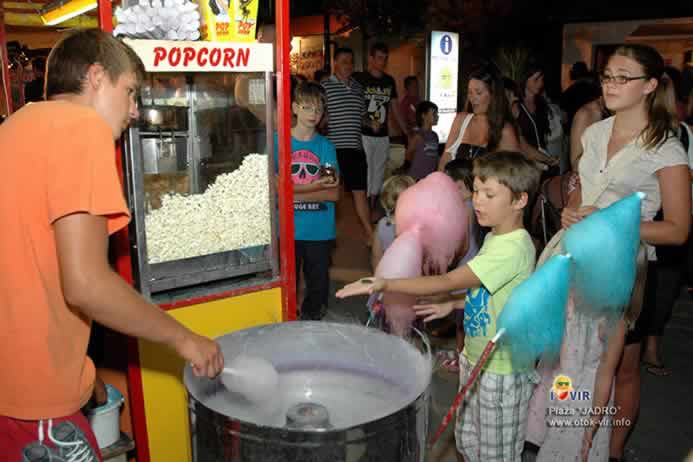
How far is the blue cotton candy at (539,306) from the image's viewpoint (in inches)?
71.6

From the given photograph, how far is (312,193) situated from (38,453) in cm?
234

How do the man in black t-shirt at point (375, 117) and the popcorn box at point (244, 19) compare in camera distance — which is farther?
the man in black t-shirt at point (375, 117)

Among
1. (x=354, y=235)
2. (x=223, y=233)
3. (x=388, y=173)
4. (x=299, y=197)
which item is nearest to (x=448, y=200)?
(x=223, y=233)

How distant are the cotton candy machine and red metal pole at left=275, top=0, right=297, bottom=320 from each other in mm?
607

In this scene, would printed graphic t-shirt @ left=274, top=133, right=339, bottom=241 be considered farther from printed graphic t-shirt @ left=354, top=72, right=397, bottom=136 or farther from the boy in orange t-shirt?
printed graphic t-shirt @ left=354, top=72, right=397, bottom=136

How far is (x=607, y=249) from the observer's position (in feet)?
6.32

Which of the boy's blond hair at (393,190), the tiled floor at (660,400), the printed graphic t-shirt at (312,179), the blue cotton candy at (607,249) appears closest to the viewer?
the blue cotton candy at (607,249)

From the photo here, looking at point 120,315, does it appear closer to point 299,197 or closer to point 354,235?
point 299,197

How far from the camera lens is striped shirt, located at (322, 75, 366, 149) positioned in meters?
5.99

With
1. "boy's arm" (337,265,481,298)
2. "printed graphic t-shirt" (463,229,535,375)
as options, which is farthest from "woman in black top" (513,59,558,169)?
"boy's arm" (337,265,481,298)

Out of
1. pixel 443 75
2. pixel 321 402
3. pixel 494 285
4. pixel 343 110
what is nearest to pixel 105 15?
pixel 321 402

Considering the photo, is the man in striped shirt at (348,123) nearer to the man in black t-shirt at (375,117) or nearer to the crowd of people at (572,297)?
the man in black t-shirt at (375,117)

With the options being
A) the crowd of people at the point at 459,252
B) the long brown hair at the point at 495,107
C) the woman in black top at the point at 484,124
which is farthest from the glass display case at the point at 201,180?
the long brown hair at the point at 495,107

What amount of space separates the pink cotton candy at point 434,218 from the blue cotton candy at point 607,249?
0.57 metres
